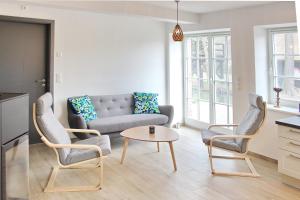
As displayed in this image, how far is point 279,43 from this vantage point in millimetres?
4215

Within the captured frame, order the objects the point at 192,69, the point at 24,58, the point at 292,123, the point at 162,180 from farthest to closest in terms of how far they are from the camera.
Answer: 1. the point at 192,69
2. the point at 24,58
3. the point at 162,180
4. the point at 292,123

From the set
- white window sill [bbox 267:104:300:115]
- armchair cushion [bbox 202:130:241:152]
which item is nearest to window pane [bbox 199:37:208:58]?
white window sill [bbox 267:104:300:115]

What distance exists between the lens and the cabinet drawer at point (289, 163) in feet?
9.67

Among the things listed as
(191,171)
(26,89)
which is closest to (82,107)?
(26,89)

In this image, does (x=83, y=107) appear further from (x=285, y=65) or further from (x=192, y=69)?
(x=285, y=65)

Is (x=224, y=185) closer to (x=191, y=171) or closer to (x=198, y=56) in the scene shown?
(x=191, y=171)

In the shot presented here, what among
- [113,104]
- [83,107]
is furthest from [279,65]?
[83,107]

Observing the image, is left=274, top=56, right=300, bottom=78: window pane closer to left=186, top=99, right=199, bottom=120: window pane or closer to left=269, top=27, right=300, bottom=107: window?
left=269, top=27, right=300, bottom=107: window

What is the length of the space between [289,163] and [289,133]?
335 mm

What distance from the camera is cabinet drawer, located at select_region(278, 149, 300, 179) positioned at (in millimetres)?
2947

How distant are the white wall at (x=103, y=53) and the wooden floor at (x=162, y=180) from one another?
138 cm

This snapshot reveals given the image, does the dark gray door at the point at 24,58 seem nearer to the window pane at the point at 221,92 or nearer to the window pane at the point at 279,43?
the window pane at the point at 221,92

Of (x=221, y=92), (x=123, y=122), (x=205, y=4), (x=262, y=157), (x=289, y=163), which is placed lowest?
(x=262, y=157)

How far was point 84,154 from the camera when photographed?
3047 millimetres
